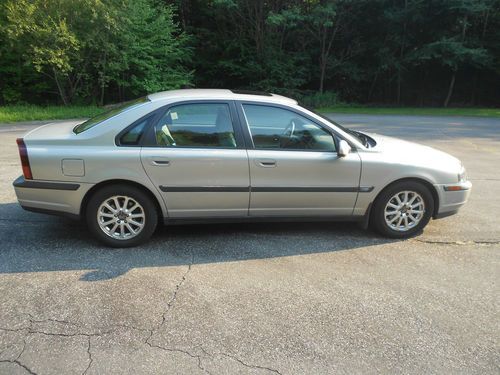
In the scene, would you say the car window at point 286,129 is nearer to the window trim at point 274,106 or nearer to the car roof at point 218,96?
the window trim at point 274,106

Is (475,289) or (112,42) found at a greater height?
(112,42)

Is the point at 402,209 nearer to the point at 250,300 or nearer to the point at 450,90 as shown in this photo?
the point at 250,300

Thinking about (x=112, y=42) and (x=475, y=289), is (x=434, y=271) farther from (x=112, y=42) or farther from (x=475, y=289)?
(x=112, y=42)

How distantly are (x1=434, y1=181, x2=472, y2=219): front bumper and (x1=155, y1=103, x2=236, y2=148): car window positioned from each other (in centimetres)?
234

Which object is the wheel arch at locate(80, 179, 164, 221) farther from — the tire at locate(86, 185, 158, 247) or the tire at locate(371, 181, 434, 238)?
the tire at locate(371, 181, 434, 238)

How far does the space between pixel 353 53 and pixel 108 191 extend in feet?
91.2

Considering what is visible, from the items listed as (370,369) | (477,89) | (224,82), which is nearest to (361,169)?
(370,369)

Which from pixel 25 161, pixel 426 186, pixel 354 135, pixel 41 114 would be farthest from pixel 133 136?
pixel 41 114

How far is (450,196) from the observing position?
191 inches

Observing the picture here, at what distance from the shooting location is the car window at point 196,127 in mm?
4449

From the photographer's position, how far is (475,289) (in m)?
3.78

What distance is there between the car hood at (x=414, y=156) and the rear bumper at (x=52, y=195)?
122 inches

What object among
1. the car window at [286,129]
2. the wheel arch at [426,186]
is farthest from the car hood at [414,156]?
the car window at [286,129]

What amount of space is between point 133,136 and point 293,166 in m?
1.64
